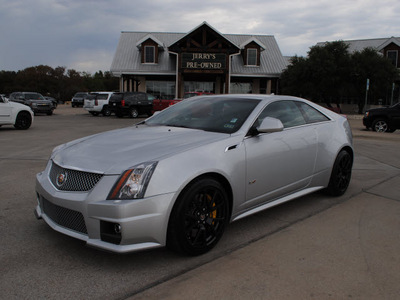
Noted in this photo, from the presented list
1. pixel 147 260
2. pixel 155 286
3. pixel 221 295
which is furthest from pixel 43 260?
pixel 221 295

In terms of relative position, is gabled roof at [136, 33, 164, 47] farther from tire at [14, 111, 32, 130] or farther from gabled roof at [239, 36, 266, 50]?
tire at [14, 111, 32, 130]

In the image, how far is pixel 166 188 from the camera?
297cm

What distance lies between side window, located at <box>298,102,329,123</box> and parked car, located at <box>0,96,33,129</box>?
1282cm

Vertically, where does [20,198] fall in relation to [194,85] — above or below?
below

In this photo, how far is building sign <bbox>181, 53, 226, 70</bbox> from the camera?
2867 cm

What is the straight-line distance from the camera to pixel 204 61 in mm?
28859

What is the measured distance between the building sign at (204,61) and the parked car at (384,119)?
14.4 m

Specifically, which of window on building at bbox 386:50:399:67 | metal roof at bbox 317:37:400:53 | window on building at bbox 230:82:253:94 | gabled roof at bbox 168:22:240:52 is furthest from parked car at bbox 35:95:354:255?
window on building at bbox 386:50:399:67

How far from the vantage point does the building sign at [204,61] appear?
94.1 ft

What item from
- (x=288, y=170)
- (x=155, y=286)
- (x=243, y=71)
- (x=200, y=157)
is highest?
(x=243, y=71)

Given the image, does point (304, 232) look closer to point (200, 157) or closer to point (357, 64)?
point (200, 157)

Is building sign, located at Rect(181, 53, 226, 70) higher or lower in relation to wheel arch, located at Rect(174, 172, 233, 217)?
higher

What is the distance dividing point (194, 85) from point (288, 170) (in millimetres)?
30324

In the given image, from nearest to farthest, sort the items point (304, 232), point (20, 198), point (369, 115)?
A: point (304, 232)
point (20, 198)
point (369, 115)
